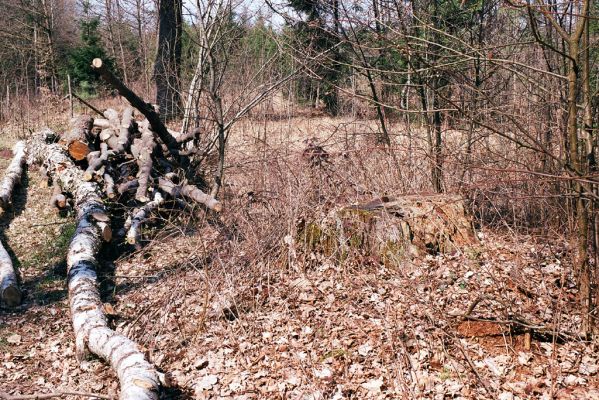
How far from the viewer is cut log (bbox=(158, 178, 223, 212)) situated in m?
7.74

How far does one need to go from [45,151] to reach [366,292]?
27.4ft

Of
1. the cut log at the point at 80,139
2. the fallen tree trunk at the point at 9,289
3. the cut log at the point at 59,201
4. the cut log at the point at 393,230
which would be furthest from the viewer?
the cut log at the point at 80,139

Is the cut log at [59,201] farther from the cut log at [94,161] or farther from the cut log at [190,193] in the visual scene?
the cut log at [190,193]

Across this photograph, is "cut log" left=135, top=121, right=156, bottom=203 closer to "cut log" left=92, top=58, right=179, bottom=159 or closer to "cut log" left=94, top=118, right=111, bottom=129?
"cut log" left=92, top=58, right=179, bottom=159

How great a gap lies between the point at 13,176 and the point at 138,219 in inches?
154

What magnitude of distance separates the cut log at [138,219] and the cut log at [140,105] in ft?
4.66

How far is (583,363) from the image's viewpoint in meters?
4.13

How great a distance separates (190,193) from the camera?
8.41 metres

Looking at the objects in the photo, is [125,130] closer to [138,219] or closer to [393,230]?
[138,219]

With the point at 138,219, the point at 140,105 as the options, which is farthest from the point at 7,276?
the point at 140,105

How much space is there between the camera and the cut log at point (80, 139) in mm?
9992

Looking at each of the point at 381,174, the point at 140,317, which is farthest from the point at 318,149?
the point at 140,317

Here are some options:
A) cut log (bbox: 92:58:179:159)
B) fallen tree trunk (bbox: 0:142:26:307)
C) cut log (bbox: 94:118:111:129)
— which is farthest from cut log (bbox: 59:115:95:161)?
cut log (bbox: 92:58:179:159)

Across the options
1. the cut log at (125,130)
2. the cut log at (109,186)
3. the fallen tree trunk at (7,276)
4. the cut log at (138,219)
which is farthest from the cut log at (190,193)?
the fallen tree trunk at (7,276)
